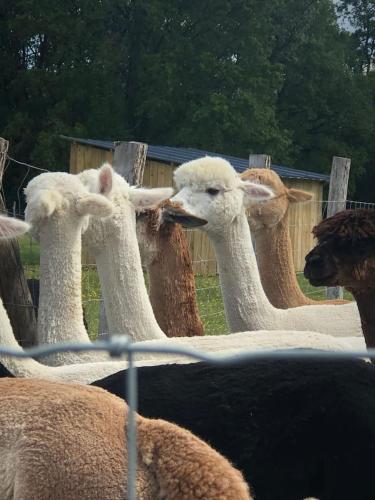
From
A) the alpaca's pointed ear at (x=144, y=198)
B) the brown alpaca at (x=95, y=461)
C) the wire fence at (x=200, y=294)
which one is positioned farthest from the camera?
the wire fence at (x=200, y=294)

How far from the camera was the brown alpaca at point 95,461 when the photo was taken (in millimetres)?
1919

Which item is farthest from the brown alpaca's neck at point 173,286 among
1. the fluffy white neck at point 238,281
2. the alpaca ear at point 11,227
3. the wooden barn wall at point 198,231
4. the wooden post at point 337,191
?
the wooden barn wall at point 198,231

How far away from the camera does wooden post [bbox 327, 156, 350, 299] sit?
9023 mm

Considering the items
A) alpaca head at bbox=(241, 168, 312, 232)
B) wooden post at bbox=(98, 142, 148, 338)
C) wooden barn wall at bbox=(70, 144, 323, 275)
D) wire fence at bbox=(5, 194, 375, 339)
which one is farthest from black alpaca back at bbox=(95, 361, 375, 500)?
wooden barn wall at bbox=(70, 144, 323, 275)

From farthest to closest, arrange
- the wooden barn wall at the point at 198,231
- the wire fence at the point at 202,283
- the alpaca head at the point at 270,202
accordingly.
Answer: the wooden barn wall at the point at 198,231
the wire fence at the point at 202,283
the alpaca head at the point at 270,202

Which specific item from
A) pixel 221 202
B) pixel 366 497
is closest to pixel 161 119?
Answer: pixel 221 202

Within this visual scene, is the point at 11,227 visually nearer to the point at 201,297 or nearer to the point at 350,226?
the point at 350,226

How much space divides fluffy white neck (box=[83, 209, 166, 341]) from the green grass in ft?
11.7

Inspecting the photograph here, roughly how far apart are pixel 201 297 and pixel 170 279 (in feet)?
22.9

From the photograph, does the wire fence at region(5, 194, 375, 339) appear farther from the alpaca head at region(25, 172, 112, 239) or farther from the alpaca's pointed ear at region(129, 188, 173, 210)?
the alpaca head at region(25, 172, 112, 239)

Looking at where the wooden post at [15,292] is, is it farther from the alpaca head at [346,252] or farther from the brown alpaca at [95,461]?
the brown alpaca at [95,461]

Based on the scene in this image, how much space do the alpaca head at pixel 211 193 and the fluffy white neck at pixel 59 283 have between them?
1.13m

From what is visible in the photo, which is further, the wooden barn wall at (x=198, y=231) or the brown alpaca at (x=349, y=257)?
the wooden barn wall at (x=198, y=231)

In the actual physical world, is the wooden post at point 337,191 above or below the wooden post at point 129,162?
above
